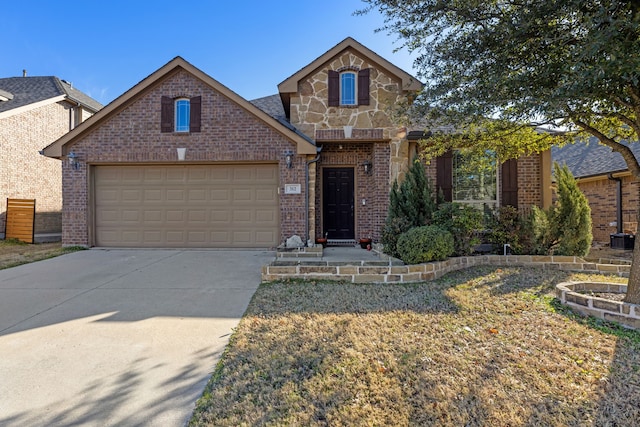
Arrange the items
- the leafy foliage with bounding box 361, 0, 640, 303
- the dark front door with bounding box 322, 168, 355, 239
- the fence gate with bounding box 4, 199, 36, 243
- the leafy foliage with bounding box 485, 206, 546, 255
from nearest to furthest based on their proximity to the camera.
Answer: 1. the leafy foliage with bounding box 361, 0, 640, 303
2. the leafy foliage with bounding box 485, 206, 546, 255
3. the dark front door with bounding box 322, 168, 355, 239
4. the fence gate with bounding box 4, 199, 36, 243

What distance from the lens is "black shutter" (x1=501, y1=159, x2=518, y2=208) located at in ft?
29.4

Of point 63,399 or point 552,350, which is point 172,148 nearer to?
point 63,399

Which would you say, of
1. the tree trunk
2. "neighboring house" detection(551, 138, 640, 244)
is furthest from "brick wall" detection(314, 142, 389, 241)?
"neighboring house" detection(551, 138, 640, 244)

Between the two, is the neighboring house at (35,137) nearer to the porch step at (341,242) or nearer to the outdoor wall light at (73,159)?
the outdoor wall light at (73,159)

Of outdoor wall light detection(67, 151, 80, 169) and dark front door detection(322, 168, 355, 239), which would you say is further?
dark front door detection(322, 168, 355, 239)

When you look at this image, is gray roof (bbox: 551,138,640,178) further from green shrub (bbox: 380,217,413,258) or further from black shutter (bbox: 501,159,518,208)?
green shrub (bbox: 380,217,413,258)

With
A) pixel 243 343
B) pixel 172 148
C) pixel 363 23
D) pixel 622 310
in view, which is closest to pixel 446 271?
pixel 622 310

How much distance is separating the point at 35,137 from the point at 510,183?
17.2 metres

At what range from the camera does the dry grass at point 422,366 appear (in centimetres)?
211

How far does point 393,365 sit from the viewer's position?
270 centimetres

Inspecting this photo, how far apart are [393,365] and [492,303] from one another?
7.87 ft

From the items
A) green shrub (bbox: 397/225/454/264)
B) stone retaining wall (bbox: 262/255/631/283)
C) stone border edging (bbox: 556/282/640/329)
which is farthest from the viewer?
green shrub (bbox: 397/225/454/264)

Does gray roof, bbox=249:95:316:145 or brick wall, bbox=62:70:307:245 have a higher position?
gray roof, bbox=249:95:316:145

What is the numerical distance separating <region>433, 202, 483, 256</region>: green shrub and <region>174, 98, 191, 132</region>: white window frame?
6.98 m
